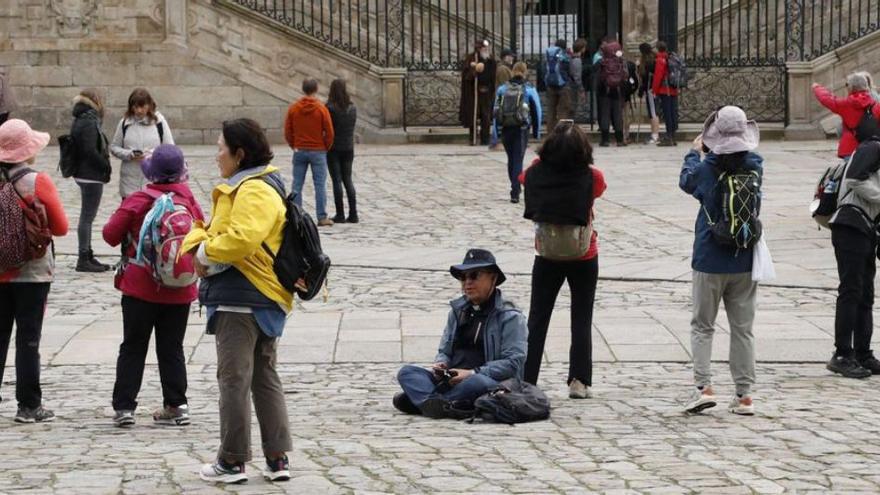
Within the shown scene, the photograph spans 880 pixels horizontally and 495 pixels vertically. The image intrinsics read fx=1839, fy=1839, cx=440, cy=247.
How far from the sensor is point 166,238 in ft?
30.4

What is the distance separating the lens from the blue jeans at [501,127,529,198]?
20484 mm

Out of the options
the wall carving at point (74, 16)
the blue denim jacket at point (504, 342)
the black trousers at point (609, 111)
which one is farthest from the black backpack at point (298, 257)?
the wall carving at point (74, 16)

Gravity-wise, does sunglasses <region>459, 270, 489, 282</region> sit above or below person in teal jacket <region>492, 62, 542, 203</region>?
below

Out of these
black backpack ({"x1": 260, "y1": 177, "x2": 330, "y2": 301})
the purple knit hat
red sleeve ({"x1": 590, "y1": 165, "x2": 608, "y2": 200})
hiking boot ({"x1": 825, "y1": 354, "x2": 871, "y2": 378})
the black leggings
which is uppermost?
the purple knit hat

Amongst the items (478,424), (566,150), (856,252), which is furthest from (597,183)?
(856,252)

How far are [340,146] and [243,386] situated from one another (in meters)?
11.5

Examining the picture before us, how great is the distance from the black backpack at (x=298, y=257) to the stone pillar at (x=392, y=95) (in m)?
21.0

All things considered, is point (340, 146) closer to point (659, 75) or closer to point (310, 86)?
point (310, 86)

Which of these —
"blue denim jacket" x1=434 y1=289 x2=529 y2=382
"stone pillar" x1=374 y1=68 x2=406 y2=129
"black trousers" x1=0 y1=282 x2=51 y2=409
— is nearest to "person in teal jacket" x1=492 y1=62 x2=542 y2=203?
"stone pillar" x1=374 y1=68 x2=406 y2=129

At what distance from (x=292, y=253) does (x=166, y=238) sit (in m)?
1.68

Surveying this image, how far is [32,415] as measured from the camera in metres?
9.61

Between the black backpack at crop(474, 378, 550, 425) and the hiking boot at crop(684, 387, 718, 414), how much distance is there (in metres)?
0.77

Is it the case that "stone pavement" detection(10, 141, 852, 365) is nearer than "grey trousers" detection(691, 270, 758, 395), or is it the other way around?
"grey trousers" detection(691, 270, 758, 395)

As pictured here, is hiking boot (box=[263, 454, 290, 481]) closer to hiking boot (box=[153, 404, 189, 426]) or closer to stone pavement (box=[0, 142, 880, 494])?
stone pavement (box=[0, 142, 880, 494])
